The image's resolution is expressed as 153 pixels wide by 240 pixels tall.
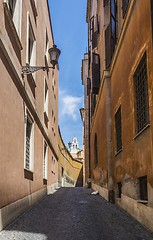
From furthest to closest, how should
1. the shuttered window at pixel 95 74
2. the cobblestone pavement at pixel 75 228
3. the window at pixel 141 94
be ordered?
the shuttered window at pixel 95 74
the window at pixel 141 94
the cobblestone pavement at pixel 75 228

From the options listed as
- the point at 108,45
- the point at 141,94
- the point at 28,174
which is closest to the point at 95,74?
the point at 108,45

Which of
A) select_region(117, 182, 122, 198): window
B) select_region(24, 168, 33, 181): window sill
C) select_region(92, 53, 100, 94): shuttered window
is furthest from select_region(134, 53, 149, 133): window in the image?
select_region(92, 53, 100, 94): shuttered window

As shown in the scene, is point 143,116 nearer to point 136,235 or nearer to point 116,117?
point 136,235

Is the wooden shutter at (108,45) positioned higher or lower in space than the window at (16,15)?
higher

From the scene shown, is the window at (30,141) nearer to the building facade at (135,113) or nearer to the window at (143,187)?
the building facade at (135,113)

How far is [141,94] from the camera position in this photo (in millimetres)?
6070

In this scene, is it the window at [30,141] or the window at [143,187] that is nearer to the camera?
the window at [143,187]

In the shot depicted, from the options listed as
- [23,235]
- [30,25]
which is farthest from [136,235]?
[30,25]

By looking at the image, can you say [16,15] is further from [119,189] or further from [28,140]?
[119,189]

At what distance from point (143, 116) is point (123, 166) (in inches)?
95.5

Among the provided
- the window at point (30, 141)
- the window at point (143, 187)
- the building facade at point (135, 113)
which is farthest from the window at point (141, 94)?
the window at point (30, 141)

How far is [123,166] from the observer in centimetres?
786

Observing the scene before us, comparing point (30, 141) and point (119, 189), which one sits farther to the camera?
point (30, 141)

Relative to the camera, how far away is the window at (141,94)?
18.6ft
